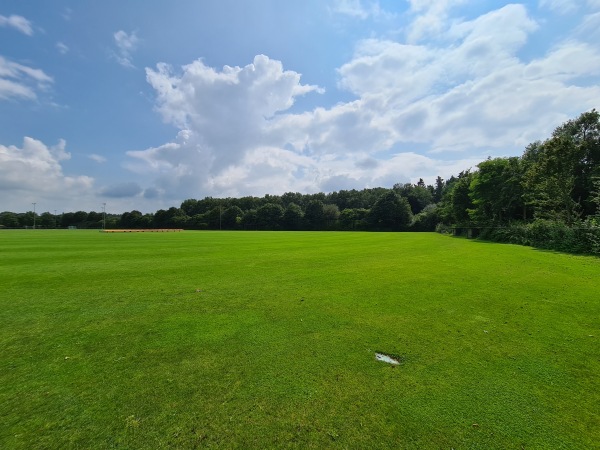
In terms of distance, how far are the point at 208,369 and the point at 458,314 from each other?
5722 mm

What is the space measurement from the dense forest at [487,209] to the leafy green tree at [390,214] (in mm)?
314

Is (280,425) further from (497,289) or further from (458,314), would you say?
(497,289)

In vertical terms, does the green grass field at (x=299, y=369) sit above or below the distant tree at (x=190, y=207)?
below

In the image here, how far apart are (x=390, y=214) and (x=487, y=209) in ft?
145

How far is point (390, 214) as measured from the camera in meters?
96.8

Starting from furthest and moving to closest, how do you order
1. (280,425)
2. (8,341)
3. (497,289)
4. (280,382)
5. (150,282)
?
(150,282) → (497,289) → (8,341) → (280,382) → (280,425)

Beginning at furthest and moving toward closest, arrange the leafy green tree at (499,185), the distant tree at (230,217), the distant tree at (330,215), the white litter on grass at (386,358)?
the distant tree at (230,217) < the distant tree at (330,215) < the leafy green tree at (499,185) < the white litter on grass at (386,358)

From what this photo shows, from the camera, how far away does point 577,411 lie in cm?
350

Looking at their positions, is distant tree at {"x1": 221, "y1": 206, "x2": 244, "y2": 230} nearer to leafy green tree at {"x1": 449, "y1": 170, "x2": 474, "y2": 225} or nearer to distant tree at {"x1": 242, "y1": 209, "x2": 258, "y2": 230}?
distant tree at {"x1": 242, "y1": 209, "x2": 258, "y2": 230}

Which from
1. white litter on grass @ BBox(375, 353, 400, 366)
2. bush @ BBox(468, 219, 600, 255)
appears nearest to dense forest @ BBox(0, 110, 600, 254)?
bush @ BBox(468, 219, 600, 255)

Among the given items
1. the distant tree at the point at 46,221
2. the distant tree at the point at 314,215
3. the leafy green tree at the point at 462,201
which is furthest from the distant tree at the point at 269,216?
the distant tree at the point at 46,221

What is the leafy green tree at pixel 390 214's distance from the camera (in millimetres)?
96375

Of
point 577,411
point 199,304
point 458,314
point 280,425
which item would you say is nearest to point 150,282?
point 199,304

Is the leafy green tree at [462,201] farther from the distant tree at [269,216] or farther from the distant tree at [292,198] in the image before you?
the distant tree at [292,198]
